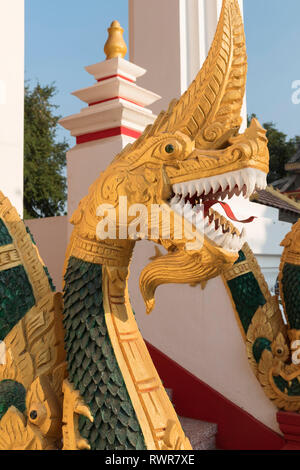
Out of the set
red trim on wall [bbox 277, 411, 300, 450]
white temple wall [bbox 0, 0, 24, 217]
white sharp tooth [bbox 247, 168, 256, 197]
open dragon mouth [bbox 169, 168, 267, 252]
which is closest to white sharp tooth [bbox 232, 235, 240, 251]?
open dragon mouth [bbox 169, 168, 267, 252]

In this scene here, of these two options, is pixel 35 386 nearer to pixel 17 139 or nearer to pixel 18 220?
pixel 18 220

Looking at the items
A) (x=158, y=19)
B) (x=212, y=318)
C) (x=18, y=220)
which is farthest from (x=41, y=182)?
(x=18, y=220)

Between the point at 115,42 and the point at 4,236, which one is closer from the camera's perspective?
the point at 4,236

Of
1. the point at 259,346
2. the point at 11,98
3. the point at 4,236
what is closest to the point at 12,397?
the point at 4,236

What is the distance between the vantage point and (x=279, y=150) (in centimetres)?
1574

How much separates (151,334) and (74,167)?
952 millimetres

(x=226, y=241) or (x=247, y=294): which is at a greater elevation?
(x=226, y=241)

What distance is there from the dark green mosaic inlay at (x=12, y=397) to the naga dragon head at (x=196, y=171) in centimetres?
39

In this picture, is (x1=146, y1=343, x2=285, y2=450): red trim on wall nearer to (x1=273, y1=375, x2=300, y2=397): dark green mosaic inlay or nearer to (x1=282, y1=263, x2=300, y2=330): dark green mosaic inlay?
(x1=273, y1=375, x2=300, y2=397): dark green mosaic inlay

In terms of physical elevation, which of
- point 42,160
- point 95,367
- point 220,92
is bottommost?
point 95,367

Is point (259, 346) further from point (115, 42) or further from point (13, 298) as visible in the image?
point (115, 42)

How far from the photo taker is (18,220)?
114cm

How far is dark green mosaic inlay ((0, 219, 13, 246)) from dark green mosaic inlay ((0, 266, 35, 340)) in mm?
67

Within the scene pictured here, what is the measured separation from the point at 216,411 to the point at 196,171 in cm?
163
